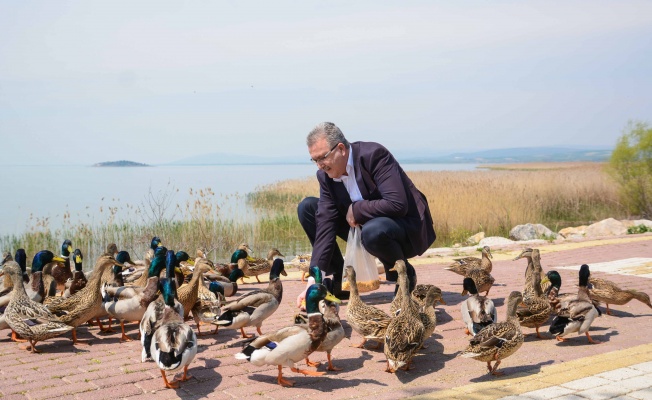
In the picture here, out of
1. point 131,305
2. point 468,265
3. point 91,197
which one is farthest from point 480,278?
point 91,197

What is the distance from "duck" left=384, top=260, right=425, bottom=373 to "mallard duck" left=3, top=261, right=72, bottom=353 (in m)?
2.97

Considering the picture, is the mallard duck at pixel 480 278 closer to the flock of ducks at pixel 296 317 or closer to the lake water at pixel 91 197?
the flock of ducks at pixel 296 317

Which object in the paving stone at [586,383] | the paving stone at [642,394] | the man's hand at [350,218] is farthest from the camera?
the man's hand at [350,218]

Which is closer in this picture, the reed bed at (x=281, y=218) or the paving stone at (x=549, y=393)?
the paving stone at (x=549, y=393)

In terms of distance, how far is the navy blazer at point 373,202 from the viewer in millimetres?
6594

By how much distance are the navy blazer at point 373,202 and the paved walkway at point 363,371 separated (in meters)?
0.94

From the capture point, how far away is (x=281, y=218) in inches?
750

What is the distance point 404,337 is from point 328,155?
2.12m

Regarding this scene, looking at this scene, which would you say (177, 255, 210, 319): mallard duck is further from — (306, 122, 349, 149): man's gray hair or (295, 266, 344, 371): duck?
(306, 122, 349, 149): man's gray hair

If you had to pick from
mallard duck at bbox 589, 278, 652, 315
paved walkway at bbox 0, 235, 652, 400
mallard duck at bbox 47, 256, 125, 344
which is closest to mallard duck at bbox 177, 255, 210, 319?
paved walkway at bbox 0, 235, 652, 400

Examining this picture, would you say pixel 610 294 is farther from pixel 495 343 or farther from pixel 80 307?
pixel 80 307

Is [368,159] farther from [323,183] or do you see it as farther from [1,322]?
[1,322]

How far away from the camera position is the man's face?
6352mm

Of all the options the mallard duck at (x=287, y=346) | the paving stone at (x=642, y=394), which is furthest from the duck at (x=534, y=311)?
→ the mallard duck at (x=287, y=346)
